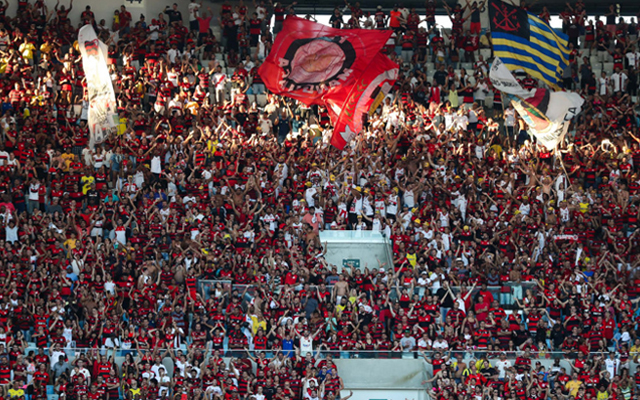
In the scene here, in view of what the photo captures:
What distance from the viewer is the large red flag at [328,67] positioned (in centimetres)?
3366

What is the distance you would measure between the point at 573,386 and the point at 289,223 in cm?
838

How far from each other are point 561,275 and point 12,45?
18826 mm

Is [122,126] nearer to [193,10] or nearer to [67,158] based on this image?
[67,158]

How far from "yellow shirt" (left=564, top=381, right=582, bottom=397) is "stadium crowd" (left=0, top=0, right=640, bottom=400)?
0.05 m

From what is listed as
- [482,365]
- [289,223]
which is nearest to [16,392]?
[289,223]

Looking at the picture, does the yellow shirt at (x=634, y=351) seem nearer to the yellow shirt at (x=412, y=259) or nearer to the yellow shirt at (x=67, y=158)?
the yellow shirt at (x=412, y=259)

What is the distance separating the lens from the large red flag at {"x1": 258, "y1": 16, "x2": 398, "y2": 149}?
3366cm

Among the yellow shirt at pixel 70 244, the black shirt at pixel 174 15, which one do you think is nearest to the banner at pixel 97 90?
the yellow shirt at pixel 70 244

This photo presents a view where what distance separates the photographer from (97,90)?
96.6ft

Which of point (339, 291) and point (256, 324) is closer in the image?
point (256, 324)

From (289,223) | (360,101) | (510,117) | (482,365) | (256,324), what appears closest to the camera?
(482,365)

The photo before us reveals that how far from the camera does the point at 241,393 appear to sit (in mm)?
27953

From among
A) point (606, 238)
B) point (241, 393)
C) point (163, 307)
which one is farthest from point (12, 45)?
point (606, 238)

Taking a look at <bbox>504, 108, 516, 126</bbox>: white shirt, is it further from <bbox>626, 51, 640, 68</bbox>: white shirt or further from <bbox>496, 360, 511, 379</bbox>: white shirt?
<bbox>496, 360, 511, 379</bbox>: white shirt
